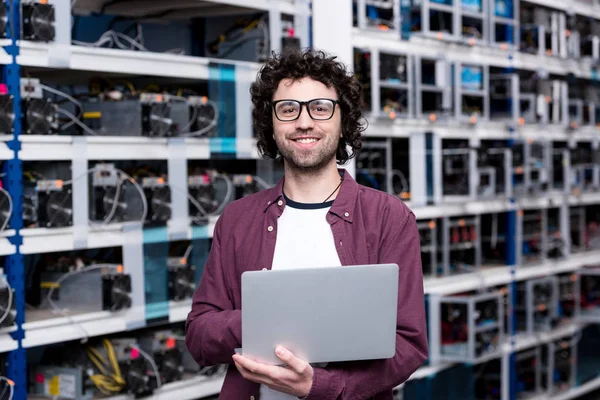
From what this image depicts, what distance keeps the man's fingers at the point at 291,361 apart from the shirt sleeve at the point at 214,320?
0.15 metres

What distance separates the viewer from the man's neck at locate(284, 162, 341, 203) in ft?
6.84

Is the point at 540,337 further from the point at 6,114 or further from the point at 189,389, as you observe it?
the point at 6,114

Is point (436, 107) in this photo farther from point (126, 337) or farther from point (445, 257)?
point (126, 337)

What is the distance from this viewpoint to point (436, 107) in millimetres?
4910

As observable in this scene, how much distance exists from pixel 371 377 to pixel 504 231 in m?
3.83

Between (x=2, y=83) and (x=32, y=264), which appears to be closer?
(x=2, y=83)

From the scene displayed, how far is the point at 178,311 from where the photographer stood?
3594mm

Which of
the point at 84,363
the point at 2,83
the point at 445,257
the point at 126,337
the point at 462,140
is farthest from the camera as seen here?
the point at 462,140

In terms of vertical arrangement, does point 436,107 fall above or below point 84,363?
above

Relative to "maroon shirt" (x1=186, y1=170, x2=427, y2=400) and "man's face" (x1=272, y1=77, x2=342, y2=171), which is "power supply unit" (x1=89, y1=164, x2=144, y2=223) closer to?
"maroon shirt" (x1=186, y1=170, x2=427, y2=400)

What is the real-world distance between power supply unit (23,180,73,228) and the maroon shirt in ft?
4.08

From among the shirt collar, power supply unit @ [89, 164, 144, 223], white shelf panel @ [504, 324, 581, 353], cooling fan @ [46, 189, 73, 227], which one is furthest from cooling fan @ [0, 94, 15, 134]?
white shelf panel @ [504, 324, 581, 353]

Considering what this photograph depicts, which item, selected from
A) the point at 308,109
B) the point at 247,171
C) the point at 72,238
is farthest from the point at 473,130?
the point at 308,109

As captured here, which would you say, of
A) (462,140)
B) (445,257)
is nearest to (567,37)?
(462,140)
